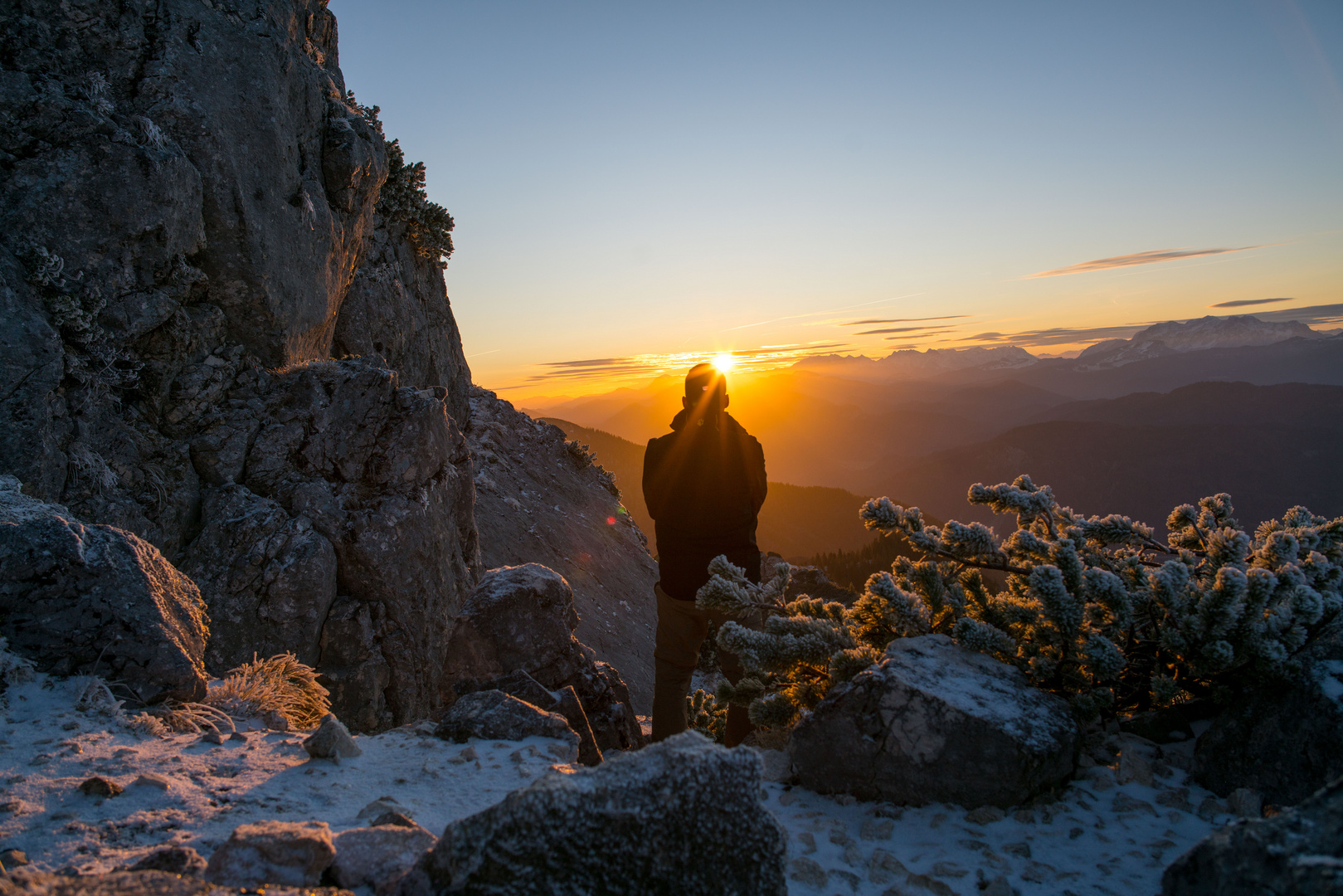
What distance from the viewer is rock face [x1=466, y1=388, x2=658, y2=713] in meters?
13.7

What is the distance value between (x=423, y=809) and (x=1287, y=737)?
3.60m

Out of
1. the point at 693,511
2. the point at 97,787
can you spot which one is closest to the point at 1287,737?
the point at 693,511

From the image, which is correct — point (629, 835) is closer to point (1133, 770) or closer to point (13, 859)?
point (13, 859)

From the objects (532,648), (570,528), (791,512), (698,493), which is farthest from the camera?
(791,512)

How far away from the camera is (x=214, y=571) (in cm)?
570

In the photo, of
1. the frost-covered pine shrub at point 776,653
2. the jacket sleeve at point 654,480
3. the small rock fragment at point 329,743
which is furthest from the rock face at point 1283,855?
the jacket sleeve at point 654,480

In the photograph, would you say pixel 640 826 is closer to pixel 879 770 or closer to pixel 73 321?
pixel 879 770

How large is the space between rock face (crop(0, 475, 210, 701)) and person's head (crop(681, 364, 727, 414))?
3227 millimetres

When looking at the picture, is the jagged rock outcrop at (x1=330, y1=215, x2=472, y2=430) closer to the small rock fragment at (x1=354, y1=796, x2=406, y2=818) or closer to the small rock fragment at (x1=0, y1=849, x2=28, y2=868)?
the small rock fragment at (x1=354, y1=796, x2=406, y2=818)

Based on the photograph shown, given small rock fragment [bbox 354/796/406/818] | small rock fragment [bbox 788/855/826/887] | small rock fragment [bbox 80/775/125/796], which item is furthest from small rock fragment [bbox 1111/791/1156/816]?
small rock fragment [bbox 80/775/125/796]

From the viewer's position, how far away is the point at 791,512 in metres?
74.2

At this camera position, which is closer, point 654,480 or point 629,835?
point 629,835

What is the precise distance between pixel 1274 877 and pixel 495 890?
1.80 metres

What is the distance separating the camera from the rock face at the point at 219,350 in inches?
199
